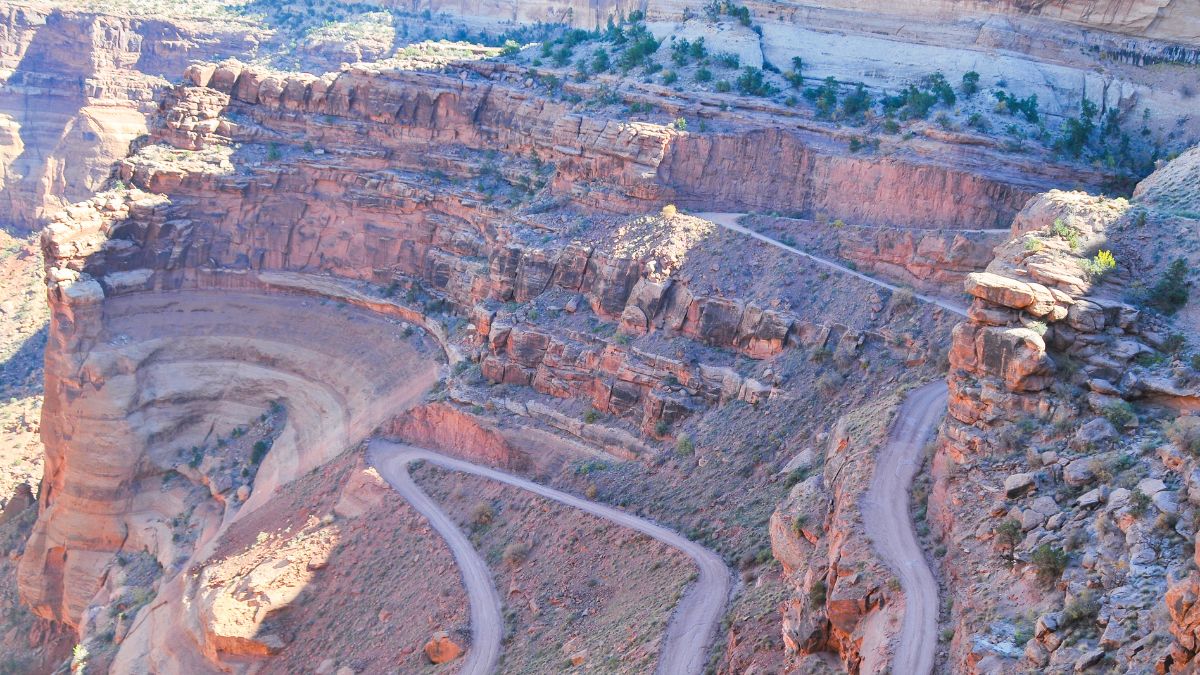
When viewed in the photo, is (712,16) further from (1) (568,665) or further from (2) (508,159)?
(1) (568,665)

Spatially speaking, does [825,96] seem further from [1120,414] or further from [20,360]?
[20,360]

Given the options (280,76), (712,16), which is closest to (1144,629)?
(712,16)

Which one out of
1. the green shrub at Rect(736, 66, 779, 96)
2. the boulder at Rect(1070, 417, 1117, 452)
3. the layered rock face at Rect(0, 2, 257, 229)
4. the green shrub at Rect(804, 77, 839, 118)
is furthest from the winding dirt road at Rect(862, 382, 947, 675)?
the layered rock face at Rect(0, 2, 257, 229)

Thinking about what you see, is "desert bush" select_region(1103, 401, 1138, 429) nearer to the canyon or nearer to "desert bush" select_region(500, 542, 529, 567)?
the canyon

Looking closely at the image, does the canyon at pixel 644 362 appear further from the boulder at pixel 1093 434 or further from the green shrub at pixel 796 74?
the green shrub at pixel 796 74

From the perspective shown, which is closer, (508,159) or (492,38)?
(508,159)

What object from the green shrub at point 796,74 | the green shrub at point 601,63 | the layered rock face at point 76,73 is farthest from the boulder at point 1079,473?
the layered rock face at point 76,73
